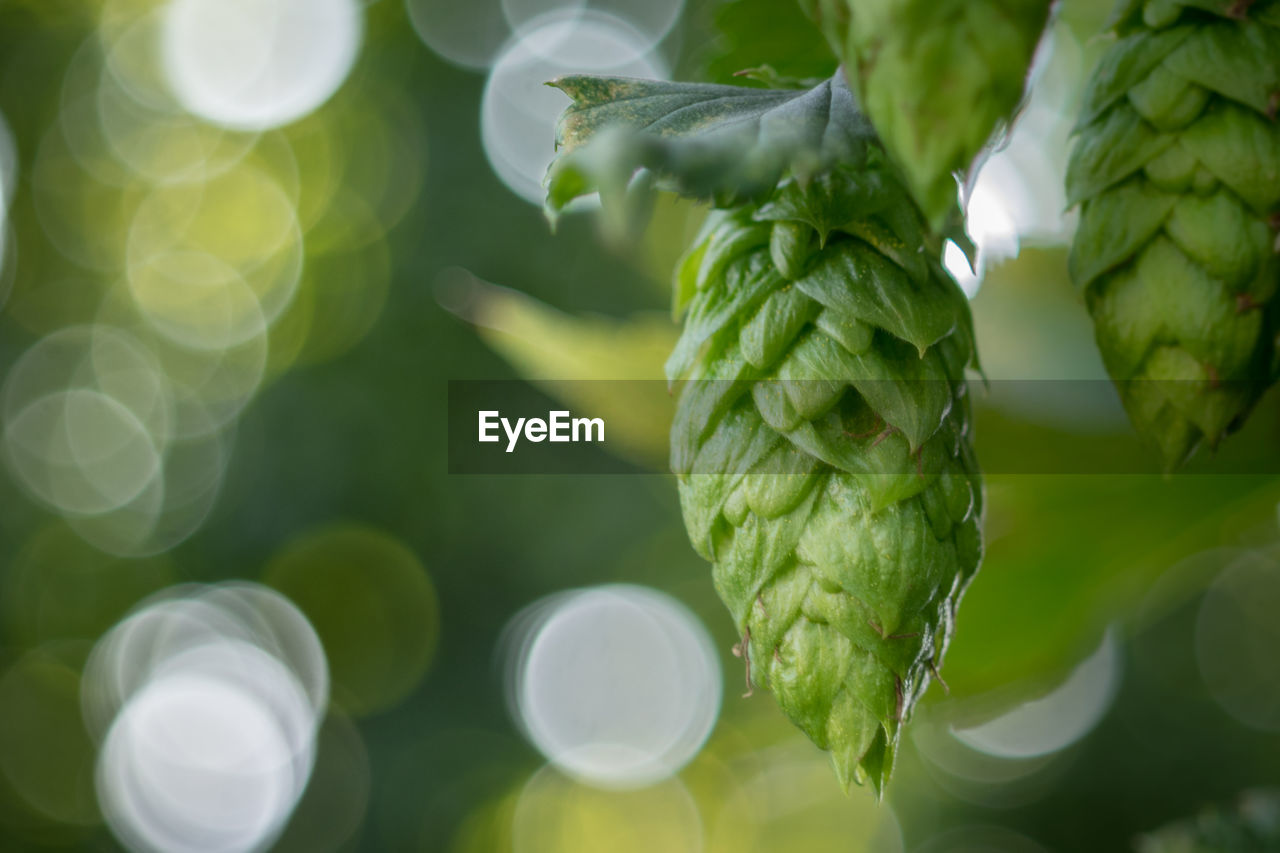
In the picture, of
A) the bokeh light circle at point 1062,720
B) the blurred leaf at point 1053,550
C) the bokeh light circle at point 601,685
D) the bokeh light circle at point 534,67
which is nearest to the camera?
the blurred leaf at point 1053,550

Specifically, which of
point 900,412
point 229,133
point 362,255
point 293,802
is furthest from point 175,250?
point 900,412

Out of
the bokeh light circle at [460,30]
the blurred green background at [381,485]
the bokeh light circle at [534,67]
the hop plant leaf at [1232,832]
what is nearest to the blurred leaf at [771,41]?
the hop plant leaf at [1232,832]

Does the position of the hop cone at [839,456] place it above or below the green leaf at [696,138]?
below

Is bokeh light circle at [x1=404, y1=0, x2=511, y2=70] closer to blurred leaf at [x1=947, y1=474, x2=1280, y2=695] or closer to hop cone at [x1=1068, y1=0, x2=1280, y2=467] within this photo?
blurred leaf at [x1=947, y1=474, x2=1280, y2=695]

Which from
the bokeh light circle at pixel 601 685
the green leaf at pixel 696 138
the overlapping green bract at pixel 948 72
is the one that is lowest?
the bokeh light circle at pixel 601 685

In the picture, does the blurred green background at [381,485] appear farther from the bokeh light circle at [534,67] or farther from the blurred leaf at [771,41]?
the blurred leaf at [771,41]

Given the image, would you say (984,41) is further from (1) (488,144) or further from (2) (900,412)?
(1) (488,144)
